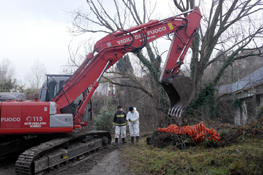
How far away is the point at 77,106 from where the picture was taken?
6.98m

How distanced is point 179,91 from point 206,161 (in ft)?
7.04

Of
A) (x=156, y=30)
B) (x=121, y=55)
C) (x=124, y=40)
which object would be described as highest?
(x=156, y=30)

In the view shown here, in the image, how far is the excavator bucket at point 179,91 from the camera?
643 cm

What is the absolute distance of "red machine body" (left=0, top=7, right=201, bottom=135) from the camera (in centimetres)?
581

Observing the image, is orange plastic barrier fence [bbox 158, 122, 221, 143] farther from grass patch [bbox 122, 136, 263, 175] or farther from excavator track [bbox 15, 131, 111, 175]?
excavator track [bbox 15, 131, 111, 175]

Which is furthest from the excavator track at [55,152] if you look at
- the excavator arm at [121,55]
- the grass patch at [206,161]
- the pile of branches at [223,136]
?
the pile of branches at [223,136]

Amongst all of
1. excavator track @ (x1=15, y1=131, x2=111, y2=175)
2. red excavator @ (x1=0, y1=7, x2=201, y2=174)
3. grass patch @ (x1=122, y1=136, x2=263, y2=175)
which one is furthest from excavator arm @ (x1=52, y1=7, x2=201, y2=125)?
grass patch @ (x1=122, y1=136, x2=263, y2=175)

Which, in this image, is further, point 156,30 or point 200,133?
point 156,30

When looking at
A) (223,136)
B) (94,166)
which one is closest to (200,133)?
(223,136)

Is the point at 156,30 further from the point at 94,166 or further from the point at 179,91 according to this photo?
the point at 94,166

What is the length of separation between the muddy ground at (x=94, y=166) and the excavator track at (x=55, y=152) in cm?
27

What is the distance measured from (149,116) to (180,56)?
24.2 feet

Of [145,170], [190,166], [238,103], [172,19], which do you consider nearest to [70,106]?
[145,170]

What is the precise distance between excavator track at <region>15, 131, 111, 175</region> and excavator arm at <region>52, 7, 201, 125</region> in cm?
72
